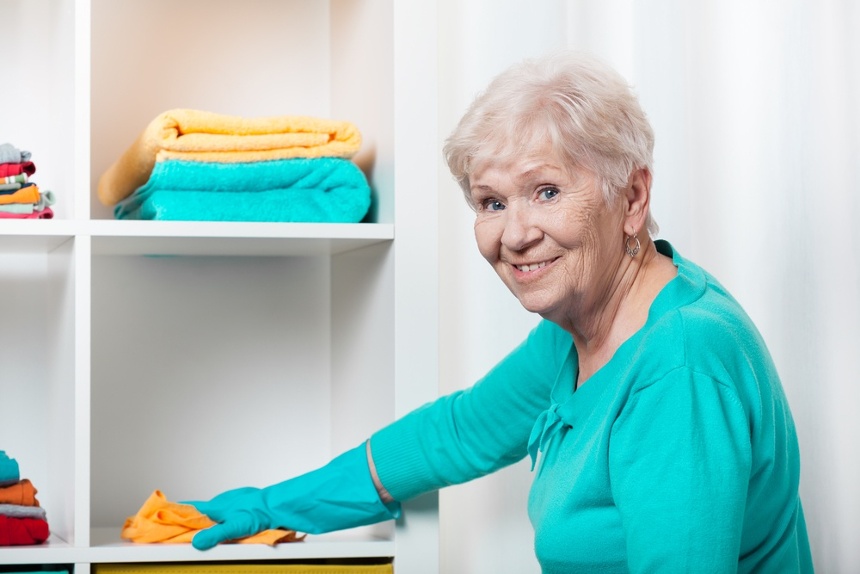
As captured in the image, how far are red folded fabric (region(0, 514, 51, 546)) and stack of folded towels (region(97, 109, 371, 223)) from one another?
460 millimetres

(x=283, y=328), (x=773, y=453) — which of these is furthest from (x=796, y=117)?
(x=283, y=328)

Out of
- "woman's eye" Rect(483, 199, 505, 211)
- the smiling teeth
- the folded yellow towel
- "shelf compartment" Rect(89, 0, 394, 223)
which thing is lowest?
the smiling teeth

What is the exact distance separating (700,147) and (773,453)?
70 centimetres

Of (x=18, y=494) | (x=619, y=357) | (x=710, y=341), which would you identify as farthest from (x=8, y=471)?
(x=710, y=341)

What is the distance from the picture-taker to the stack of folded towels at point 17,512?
1387mm

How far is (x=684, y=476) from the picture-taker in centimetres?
96

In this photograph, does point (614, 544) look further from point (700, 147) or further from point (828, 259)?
point (700, 147)

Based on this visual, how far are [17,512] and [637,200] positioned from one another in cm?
93

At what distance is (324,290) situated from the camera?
190 cm

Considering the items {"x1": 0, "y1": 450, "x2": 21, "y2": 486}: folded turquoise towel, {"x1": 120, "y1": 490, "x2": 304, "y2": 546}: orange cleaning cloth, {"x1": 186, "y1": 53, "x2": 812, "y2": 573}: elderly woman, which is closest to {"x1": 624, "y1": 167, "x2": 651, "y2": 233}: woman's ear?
{"x1": 186, "y1": 53, "x2": 812, "y2": 573}: elderly woman

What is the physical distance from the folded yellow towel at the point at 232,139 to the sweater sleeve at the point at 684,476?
71 cm

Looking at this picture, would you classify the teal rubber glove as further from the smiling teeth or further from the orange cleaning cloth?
the smiling teeth

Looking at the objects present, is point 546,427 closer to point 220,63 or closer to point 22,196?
point 22,196

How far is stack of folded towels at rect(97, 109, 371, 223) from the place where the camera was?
4.79ft
